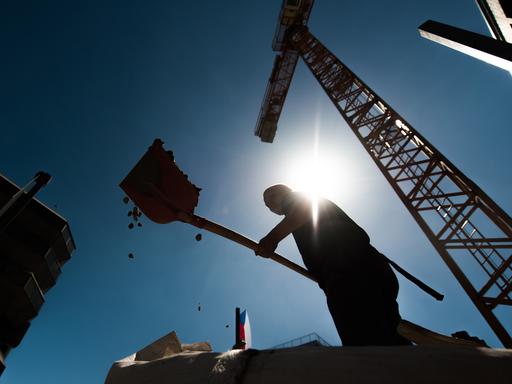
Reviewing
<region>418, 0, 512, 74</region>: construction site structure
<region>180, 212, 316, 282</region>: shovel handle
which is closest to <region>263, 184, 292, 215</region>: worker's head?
<region>180, 212, 316, 282</region>: shovel handle

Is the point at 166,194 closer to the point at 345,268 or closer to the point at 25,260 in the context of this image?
the point at 345,268

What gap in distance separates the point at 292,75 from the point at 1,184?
19395mm

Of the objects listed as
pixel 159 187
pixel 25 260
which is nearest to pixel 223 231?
pixel 159 187

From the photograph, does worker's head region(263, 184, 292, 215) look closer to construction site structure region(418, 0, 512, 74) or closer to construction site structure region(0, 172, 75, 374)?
construction site structure region(418, 0, 512, 74)

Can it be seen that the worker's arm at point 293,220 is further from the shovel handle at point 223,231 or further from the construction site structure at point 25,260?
the construction site structure at point 25,260

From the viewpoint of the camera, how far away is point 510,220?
6.10m

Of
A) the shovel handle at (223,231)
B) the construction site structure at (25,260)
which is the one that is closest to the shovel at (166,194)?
the shovel handle at (223,231)

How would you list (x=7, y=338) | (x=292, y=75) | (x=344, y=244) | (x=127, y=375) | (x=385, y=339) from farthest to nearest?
(x=292, y=75) < (x=7, y=338) < (x=344, y=244) < (x=385, y=339) < (x=127, y=375)

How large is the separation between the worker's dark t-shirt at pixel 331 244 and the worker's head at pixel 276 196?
15cm

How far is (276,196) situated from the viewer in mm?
2533

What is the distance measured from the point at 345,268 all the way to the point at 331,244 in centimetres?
24

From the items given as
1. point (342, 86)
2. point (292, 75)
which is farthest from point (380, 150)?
point (292, 75)

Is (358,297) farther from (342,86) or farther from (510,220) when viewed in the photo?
(342,86)

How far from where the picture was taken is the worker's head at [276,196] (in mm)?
2477
